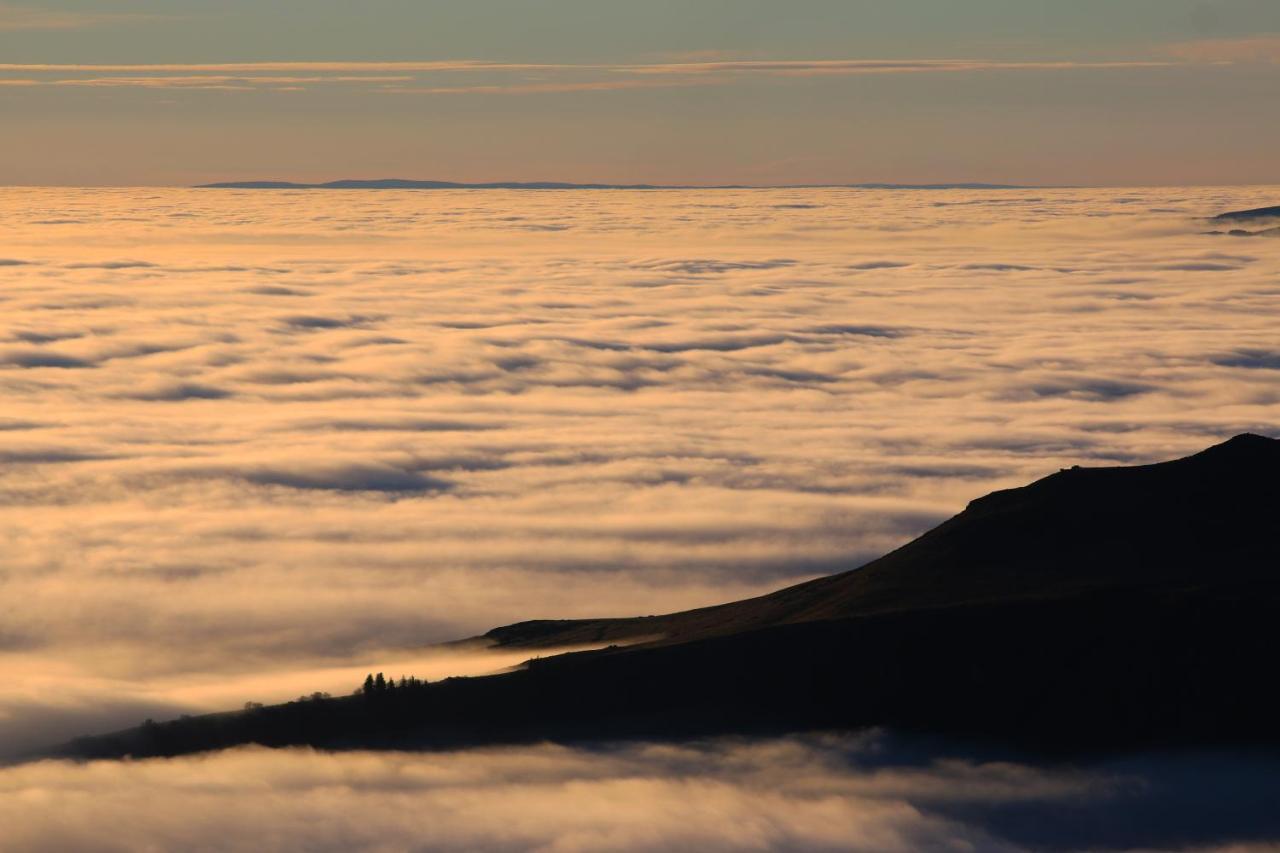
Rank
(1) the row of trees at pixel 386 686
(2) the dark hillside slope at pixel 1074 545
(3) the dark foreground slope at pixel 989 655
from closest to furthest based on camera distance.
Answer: (3) the dark foreground slope at pixel 989 655 → (2) the dark hillside slope at pixel 1074 545 → (1) the row of trees at pixel 386 686

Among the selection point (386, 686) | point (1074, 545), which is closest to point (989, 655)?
point (1074, 545)

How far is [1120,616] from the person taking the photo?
6750cm

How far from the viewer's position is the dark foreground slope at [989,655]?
6631 centimetres

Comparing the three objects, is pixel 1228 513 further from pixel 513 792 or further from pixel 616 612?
pixel 616 612

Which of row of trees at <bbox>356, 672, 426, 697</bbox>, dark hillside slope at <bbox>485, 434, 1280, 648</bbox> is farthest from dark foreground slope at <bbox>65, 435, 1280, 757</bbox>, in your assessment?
row of trees at <bbox>356, 672, 426, 697</bbox>

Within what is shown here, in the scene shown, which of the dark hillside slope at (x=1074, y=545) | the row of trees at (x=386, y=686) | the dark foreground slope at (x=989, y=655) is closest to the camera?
the dark foreground slope at (x=989, y=655)

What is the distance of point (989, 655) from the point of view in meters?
68.2

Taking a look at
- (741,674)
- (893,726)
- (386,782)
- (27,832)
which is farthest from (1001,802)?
(27,832)

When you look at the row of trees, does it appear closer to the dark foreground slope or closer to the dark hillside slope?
the dark foreground slope

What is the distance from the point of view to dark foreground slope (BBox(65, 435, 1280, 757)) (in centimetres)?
6631

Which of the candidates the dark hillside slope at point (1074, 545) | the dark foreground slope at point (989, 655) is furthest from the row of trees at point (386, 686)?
the dark hillside slope at point (1074, 545)

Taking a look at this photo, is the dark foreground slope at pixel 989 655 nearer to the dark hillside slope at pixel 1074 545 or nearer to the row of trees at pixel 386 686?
the dark hillside slope at pixel 1074 545

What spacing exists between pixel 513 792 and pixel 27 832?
85.7ft

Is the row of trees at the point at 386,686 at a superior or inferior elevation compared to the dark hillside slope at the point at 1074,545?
inferior
